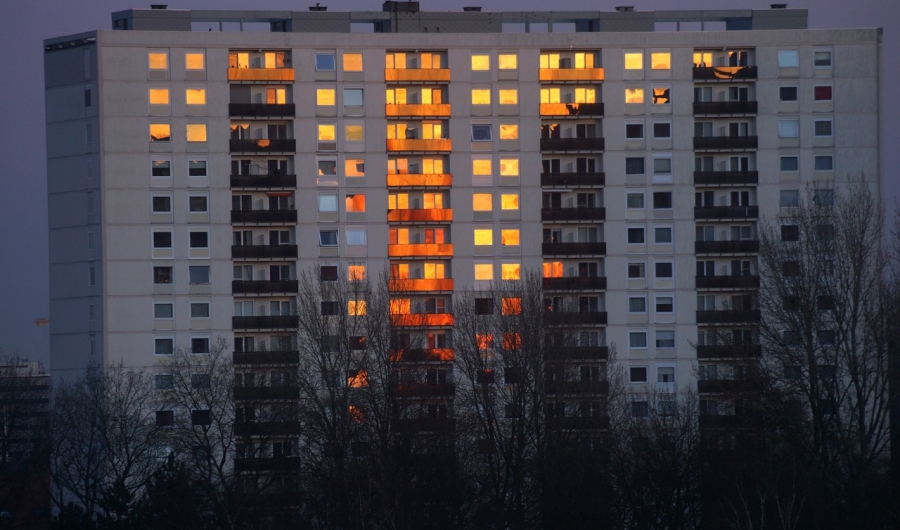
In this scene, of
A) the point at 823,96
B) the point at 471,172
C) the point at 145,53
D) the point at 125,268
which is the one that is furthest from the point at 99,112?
the point at 823,96

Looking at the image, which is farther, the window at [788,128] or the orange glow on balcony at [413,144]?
the window at [788,128]

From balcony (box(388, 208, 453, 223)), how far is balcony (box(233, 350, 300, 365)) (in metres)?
13.1

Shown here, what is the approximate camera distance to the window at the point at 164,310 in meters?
92.5

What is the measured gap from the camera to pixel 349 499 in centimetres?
6512

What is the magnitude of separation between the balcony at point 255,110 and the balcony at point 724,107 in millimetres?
29096

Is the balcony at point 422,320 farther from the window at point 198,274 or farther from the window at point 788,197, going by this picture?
the window at point 788,197

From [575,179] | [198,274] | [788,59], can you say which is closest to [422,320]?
[575,179]

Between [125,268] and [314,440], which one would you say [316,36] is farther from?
[314,440]

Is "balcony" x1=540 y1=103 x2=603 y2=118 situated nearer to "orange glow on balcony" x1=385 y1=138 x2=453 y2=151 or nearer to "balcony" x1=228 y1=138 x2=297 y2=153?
"orange glow on balcony" x1=385 y1=138 x2=453 y2=151

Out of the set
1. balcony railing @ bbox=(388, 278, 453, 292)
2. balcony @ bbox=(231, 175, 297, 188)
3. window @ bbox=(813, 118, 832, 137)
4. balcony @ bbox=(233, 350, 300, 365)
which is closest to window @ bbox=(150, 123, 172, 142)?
balcony @ bbox=(231, 175, 297, 188)

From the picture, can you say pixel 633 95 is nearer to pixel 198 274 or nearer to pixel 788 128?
pixel 788 128

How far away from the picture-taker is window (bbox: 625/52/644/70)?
95.2 meters

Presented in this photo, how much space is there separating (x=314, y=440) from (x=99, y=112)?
98.5ft

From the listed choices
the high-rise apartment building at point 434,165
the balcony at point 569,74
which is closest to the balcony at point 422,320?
the high-rise apartment building at point 434,165
